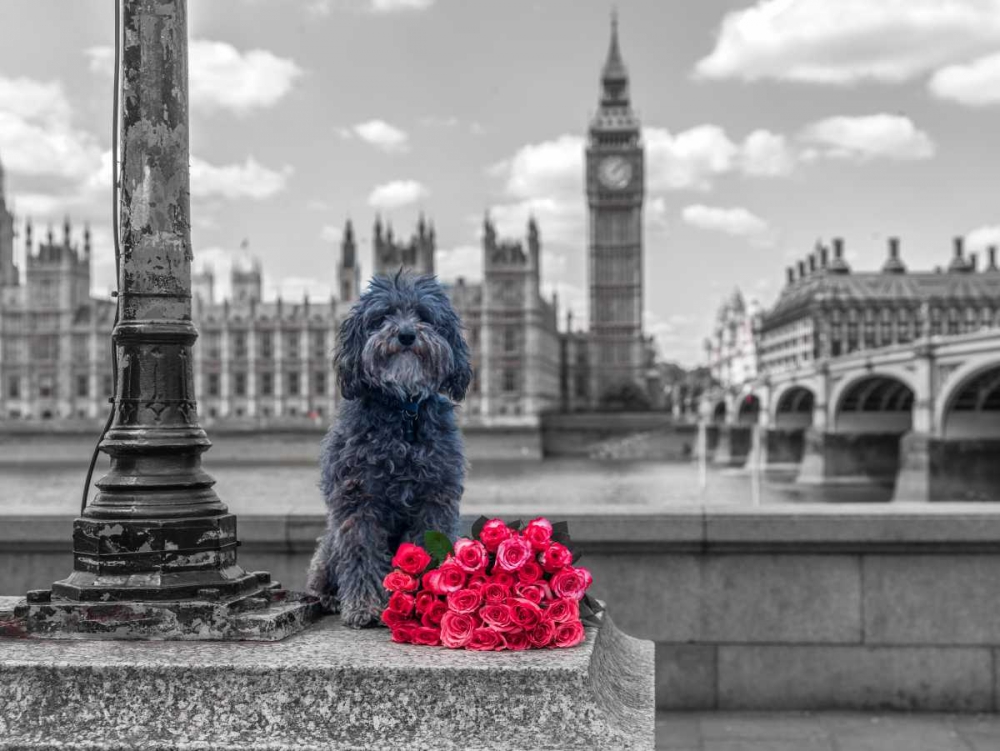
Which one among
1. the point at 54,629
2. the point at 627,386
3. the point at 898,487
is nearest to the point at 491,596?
the point at 54,629

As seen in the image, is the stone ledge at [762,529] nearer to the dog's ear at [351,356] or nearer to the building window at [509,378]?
the dog's ear at [351,356]

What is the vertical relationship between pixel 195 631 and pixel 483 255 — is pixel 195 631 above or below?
below

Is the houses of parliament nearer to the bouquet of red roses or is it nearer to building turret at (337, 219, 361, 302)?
building turret at (337, 219, 361, 302)

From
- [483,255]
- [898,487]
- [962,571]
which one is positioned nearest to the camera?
[962,571]

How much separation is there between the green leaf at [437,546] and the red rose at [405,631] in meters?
0.15

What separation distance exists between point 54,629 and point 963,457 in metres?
35.4

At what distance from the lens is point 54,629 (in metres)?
2.54

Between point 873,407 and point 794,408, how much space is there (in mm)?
9309

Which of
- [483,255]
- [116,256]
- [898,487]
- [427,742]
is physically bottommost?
[898,487]

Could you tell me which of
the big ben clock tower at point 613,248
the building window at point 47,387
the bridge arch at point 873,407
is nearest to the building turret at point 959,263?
the big ben clock tower at point 613,248

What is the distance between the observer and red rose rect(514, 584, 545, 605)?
2.40 m

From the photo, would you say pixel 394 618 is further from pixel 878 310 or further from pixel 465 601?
pixel 878 310

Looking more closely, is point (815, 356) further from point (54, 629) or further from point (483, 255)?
point (54, 629)

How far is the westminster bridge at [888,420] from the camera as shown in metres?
33.3
